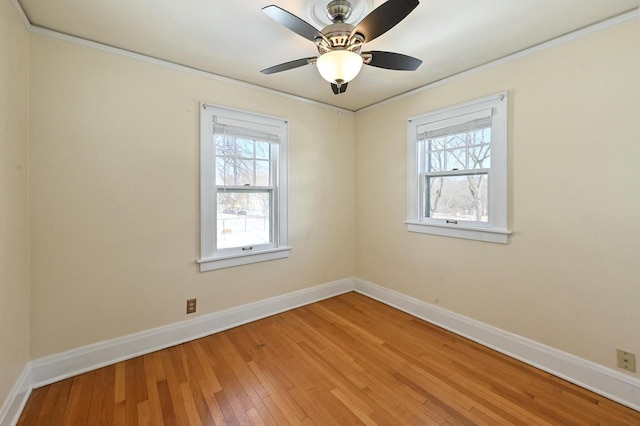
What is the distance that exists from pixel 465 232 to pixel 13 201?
11.1ft

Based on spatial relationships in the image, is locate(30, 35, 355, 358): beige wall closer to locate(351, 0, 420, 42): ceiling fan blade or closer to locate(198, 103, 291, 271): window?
locate(198, 103, 291, 271): window

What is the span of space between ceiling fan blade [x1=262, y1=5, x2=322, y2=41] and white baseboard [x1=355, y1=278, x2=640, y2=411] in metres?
2.68

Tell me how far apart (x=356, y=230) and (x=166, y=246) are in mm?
2326

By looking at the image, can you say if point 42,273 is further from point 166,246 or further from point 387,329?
point 387,329

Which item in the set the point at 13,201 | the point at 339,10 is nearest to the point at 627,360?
the point at 339,10

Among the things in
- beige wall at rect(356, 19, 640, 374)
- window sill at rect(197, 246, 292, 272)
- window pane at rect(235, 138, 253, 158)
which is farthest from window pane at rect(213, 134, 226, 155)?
beige wall at rect(356, 19, 640, 374)

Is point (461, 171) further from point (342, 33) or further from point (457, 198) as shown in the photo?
point (342, 33)

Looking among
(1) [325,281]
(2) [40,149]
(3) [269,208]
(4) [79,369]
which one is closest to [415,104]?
(3) [269,208]

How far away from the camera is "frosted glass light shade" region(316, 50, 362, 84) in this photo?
1.55m

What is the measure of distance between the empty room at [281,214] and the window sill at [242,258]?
22 millimetres

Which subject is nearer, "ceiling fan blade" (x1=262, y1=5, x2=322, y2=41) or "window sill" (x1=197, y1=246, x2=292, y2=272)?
"ceiling fan blade" (x1=262, y1=5, x2=322, y2=41)

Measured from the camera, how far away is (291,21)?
4.79 ft

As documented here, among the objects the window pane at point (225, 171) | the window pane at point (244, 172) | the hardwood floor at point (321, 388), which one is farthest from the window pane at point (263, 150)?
the hardwood floor at point (321, 388)

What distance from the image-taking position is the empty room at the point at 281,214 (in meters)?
1.71
